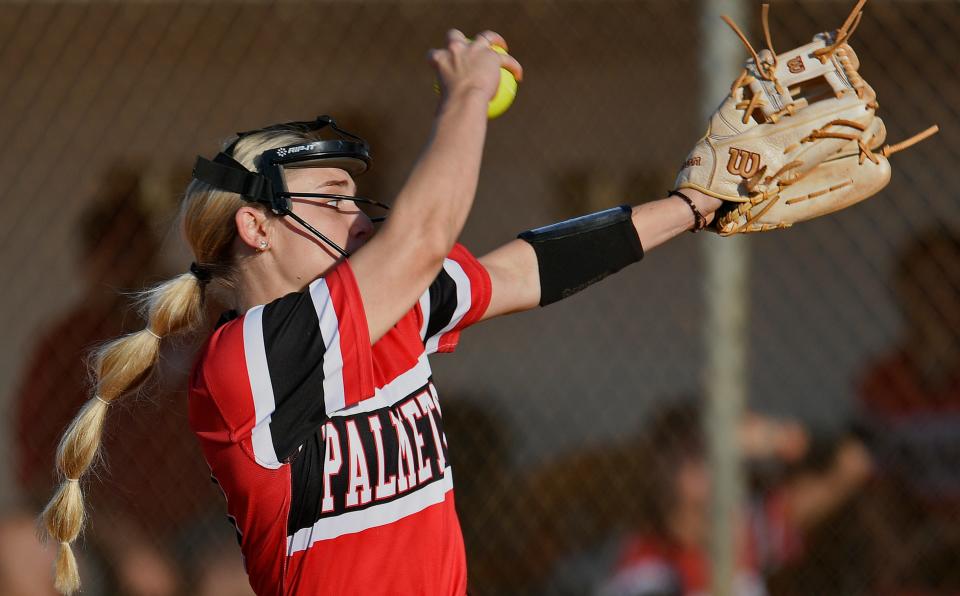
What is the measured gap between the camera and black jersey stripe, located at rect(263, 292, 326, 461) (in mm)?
1600

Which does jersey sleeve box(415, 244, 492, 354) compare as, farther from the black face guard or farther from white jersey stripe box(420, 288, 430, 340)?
the black face guard

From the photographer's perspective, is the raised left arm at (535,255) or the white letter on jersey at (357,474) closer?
the white letter on jersey at (357,474)

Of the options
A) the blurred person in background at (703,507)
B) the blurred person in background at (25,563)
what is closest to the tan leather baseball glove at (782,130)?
the blurred person in background at (703,507)

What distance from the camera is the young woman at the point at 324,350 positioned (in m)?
1.57

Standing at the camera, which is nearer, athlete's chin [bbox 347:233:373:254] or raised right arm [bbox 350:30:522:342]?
raised right arm [bbox 350:30:522:342]

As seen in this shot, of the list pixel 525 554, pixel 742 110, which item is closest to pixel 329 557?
pixel 742 110

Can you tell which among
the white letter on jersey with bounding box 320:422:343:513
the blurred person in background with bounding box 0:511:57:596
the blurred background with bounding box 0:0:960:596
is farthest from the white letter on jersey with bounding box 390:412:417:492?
the blurred person in background with bounding box 0:511:57:596

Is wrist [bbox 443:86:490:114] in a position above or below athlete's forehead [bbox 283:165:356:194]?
above

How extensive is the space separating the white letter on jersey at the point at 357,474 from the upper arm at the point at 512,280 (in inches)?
18.3

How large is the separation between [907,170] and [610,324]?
1365 mm

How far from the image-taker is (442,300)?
2.01 meters

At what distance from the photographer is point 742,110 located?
2.09 metres

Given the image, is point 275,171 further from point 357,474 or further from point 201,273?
point 357,474

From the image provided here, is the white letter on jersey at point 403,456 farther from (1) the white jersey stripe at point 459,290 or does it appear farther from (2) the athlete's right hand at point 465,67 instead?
(2) the athlete's right hand at point 465,67
